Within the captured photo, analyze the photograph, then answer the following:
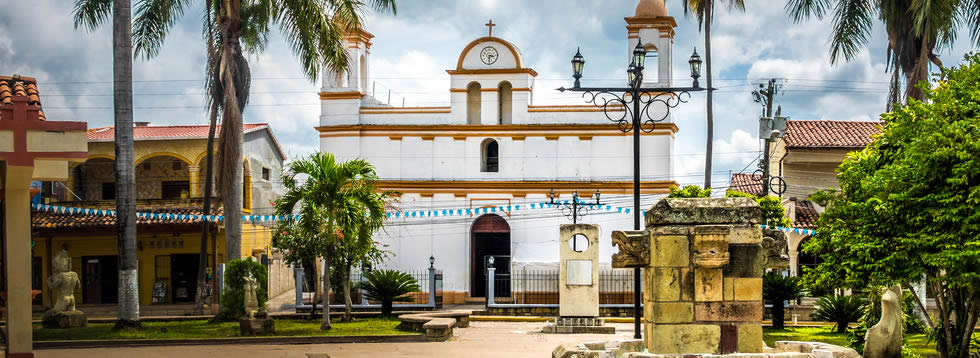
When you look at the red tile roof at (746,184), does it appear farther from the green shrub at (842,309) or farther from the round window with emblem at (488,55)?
the green shrub at (842,309)

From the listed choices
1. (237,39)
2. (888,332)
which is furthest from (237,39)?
(888,332)

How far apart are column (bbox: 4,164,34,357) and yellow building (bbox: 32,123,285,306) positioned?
61.3ft

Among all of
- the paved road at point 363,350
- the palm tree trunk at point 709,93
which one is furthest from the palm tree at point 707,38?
the paved road at point 363,350

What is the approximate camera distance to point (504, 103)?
124 feet

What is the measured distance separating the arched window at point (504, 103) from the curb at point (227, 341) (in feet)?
59.1

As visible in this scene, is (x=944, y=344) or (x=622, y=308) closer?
(x=944, y=344)

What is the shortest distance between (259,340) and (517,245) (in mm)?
18210

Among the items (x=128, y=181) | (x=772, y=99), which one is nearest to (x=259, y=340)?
(x=128, y=181)

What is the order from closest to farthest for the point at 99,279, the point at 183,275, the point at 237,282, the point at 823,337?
the point at 823,337
the point at 237,282
the point at 99,279
the point at 183,275

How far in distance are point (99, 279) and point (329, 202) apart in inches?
656

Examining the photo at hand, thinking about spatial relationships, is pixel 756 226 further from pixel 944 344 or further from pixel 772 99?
pixel 772 99

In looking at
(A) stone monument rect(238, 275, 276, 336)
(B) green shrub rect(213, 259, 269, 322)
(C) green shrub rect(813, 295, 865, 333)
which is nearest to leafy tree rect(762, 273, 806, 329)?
(C) green shrub rect(813, 295, 865, 333)

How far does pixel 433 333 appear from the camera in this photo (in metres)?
20.7

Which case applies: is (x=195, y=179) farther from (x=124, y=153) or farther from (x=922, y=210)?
(x=922, y=210)
